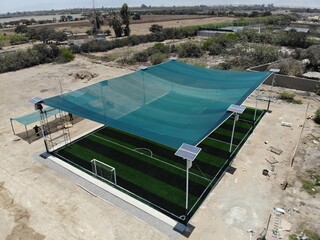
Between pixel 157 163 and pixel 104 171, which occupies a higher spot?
pixel 104 171

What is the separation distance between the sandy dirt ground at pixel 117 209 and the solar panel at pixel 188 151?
277 centimetres

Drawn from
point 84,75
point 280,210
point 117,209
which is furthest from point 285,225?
point 84,75

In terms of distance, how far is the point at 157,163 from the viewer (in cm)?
1168

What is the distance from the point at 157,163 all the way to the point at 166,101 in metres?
2.93

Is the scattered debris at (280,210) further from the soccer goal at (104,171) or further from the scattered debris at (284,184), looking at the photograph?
the soccer goal at (104,171)

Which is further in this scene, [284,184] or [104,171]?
[104,171]

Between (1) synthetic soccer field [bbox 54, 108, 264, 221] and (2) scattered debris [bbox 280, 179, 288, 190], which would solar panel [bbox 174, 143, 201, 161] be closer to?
(1) synthetic soccer field [bbox 54, 108, 264, 221]

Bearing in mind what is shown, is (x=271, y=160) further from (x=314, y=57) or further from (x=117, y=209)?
(x=314, y=57)

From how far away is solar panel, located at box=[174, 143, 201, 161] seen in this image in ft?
24.1

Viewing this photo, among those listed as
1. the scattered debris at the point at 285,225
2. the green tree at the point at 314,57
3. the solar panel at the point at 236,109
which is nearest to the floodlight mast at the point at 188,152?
the solar panel at the point at 236,109

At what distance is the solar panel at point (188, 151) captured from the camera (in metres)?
7.36

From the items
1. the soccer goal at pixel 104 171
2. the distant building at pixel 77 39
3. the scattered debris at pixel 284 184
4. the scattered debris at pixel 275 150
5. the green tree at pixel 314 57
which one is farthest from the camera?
the distant building at pixel 77 39

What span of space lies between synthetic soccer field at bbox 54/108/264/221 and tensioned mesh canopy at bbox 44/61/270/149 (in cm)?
255

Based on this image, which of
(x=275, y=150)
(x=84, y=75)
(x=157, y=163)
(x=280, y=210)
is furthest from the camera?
(x=84, y=75)
